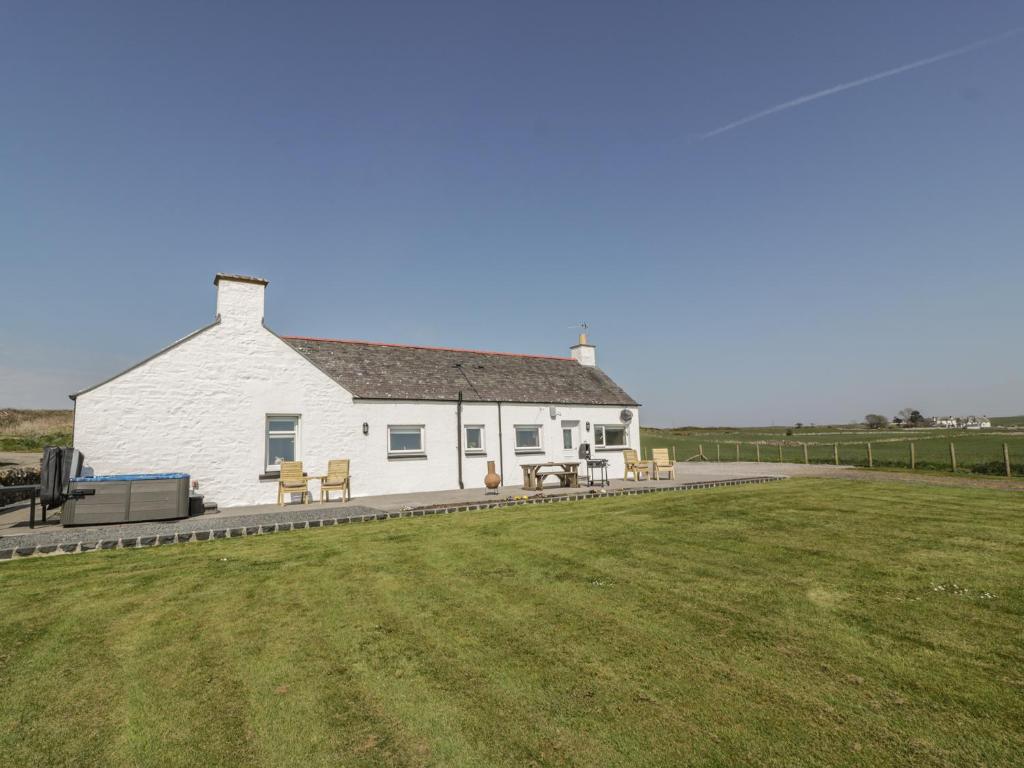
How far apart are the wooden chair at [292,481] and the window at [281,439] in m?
0.83

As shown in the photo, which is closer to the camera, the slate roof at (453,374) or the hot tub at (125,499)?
the hot tub at (125,499)

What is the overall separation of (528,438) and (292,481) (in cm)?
965

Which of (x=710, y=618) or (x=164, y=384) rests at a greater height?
(x=164, y=384)

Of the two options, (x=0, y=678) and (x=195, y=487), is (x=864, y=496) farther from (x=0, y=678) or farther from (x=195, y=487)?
(x=195, y=487)

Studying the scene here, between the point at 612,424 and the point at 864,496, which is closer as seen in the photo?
the point at 864,496

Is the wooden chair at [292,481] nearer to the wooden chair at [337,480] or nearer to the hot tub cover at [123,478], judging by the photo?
the wooden chair at [337,480]

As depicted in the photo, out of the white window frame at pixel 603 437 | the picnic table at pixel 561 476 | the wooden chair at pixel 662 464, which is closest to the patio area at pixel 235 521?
the picnic table at pixel 561 476

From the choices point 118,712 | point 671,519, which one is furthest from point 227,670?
point 671,519

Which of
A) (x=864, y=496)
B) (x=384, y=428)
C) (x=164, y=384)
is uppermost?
(x=164, y=384)

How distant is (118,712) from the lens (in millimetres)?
3549

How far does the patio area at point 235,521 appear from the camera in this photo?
9195 mm

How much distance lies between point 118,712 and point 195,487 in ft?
41.0

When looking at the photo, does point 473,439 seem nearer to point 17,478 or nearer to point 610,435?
point 610,435

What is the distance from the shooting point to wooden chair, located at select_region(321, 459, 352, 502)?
53.2 feet
